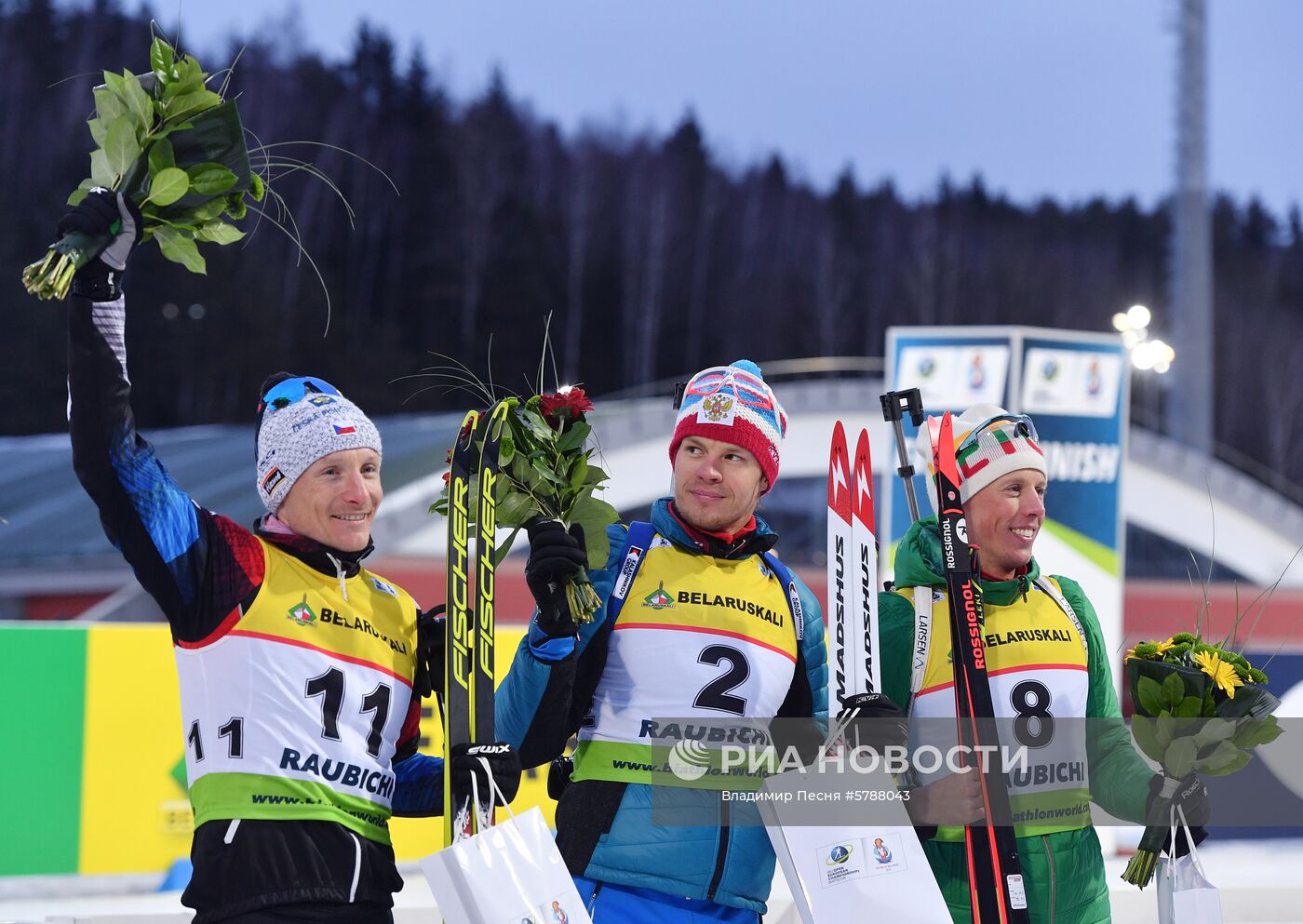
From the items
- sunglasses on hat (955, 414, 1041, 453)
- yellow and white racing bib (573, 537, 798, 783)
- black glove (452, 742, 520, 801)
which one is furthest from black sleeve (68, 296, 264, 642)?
sunglasses on hat (955, 414, 1041, 453)

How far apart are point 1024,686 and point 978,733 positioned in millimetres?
237

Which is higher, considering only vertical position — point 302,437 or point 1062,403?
point 1062,403

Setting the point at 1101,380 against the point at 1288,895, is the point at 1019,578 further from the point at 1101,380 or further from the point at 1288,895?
the point at 1101,380

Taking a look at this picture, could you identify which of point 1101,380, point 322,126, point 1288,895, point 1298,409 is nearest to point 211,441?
point 1101,380

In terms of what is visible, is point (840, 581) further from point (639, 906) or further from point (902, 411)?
point (639, 906)

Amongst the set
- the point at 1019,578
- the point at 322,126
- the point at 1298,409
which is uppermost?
A: the point at 322,126

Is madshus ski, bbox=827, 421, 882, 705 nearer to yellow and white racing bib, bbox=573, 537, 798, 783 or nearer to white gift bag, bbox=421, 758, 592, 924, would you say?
yellow and white racing bib, bbox=573, 537, 798, 783

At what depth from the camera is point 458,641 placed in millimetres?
3006

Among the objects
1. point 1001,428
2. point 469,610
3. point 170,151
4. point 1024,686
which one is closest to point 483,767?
point 469,610

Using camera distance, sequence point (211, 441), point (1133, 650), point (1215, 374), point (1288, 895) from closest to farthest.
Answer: point (1133, 650) < point (1288, 895) < point (211, 441) < point (1215, 374)

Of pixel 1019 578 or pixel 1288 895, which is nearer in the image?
pixel 1019 578

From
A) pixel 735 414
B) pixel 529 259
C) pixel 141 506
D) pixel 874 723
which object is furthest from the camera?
pixel 529 259

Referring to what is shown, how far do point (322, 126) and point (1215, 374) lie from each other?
3531 centimetres

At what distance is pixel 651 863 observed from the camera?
10.1 ft
